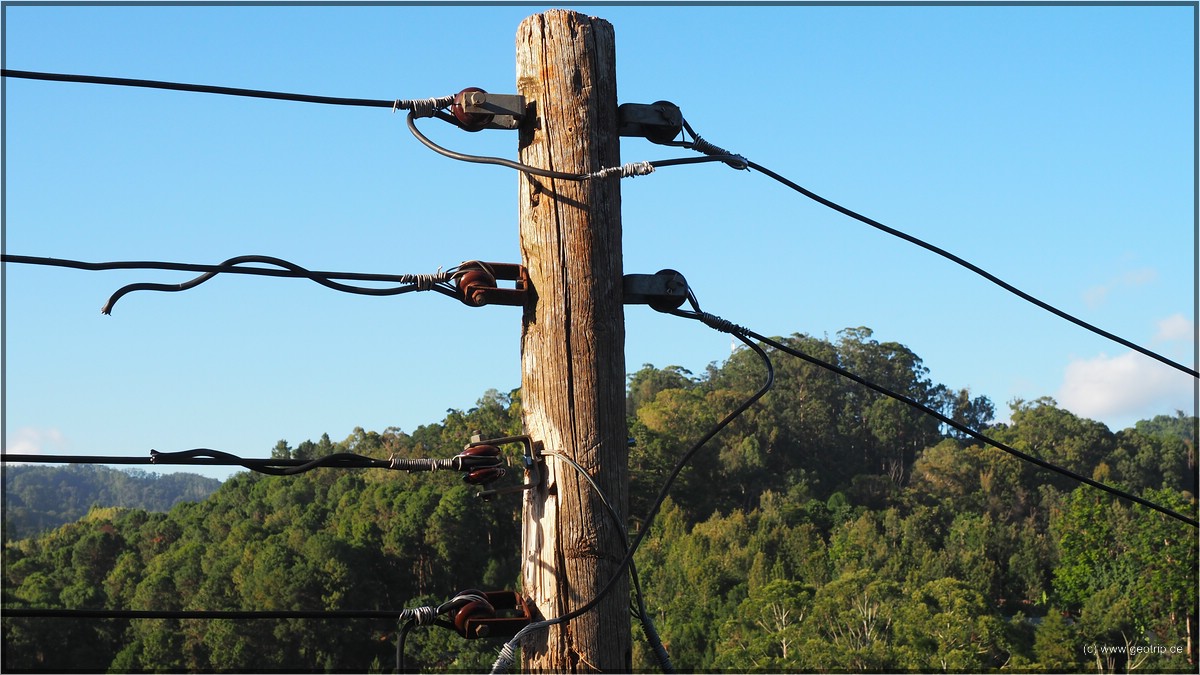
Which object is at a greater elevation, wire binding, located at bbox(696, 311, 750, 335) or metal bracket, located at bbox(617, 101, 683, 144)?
metal bracket, located at bbox(617, 101, 683, 144)

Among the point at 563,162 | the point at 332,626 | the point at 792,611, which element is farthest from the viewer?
the point at 332,626

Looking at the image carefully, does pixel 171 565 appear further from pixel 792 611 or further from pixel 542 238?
pixel 542 238

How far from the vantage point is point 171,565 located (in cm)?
5744

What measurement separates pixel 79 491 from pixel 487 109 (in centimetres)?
10838

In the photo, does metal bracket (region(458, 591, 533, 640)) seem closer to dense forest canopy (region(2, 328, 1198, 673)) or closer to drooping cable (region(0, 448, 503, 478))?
drooping cable (region(0, 448, 503, 478))

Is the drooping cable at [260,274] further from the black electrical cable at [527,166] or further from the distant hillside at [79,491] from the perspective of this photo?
the distant hillside at [79,491]

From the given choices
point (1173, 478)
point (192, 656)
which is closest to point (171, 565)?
point (192, 656)

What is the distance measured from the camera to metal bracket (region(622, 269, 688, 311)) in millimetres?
4078

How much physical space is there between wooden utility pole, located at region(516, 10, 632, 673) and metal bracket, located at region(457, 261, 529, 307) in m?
0.04

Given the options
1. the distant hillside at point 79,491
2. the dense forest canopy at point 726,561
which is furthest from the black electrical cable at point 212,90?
the distant hillside at point 79,491

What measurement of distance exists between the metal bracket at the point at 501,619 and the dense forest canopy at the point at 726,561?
38.3 metres

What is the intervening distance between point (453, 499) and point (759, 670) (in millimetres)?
18867

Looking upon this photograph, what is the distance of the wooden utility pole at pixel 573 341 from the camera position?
3814 millimetres

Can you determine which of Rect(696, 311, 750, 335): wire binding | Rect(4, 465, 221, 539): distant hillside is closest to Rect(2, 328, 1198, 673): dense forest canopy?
Rect(4, 465, 221, 539): distant hillside
